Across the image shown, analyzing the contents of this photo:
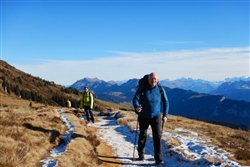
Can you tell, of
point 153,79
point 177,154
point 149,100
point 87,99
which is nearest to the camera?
point 153,79

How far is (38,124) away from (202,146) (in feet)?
35.7

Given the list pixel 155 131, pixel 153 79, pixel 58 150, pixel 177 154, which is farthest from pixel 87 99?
pixel 153 79

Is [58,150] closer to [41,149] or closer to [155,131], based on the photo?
[41,149]

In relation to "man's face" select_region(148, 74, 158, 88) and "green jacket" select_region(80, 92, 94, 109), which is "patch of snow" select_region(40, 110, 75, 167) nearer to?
"man's face" select_region(148, 74, 158, 88)

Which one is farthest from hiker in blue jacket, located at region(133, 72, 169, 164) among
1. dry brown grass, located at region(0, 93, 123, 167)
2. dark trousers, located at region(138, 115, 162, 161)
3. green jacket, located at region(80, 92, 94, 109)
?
green jacket, located at region(80, 92, 94, 109)

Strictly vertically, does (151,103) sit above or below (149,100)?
below

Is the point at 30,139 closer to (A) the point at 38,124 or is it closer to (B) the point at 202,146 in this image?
(A) the point at 38,124

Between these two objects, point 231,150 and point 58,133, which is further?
point 58,133

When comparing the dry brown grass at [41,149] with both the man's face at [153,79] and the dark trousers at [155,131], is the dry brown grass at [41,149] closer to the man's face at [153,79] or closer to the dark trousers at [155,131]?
the dark trousers at [155,131]

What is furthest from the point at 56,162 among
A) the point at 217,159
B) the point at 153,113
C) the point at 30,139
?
the point at 217,159

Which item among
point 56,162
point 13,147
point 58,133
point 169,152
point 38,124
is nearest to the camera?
point 56,162

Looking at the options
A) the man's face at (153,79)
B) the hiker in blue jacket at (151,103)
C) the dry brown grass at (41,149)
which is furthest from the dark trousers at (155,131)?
the dry brown grass at (41,149)

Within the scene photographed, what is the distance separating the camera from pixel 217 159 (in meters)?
13.1

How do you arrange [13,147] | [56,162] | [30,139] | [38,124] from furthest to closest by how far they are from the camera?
[38,124] < [30,139] < [13,147] < [56,162]
